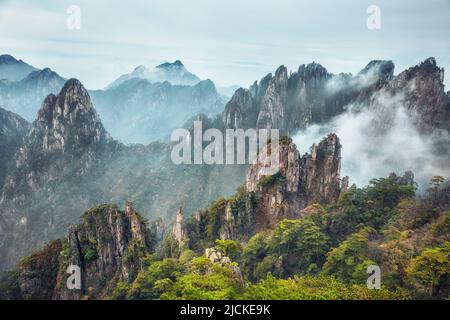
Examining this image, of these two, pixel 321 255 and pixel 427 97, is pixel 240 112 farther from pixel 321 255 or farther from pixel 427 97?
pixel 321 255

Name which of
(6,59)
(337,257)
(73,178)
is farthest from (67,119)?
(6,59)

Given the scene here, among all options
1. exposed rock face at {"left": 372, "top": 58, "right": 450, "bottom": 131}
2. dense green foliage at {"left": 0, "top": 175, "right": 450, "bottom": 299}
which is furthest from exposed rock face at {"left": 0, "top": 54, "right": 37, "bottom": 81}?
dense green foliage at {"left": 0, "top": 175, "right": 450, "bottom": 299}

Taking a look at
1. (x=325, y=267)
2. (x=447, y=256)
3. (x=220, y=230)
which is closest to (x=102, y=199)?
(x=220, y=230)

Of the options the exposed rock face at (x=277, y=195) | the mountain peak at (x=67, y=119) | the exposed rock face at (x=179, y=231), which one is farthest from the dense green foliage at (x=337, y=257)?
the mountain peak at (x=67, y=119)
